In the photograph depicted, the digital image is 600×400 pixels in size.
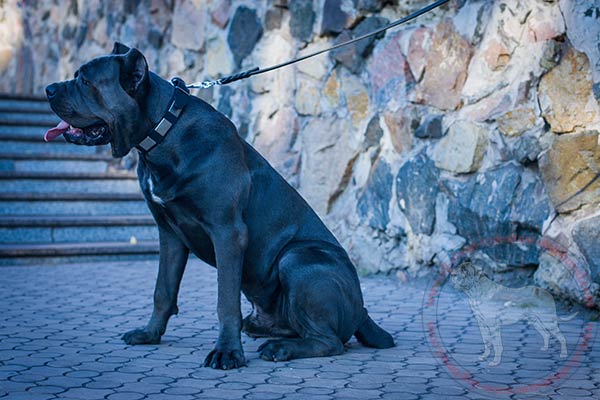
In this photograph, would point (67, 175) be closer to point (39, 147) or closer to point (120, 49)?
point (39, 147)

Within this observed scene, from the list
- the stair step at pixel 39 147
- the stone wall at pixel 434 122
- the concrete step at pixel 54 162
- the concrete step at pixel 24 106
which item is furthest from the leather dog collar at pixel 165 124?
the concrete step at pixel 24 106

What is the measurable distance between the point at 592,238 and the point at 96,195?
15.6 ft

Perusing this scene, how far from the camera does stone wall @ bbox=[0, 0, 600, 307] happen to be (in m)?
4.73

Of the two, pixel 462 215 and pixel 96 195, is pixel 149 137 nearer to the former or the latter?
pixel 462 215

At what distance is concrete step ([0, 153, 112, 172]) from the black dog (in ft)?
16.0

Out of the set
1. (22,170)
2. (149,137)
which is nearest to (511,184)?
(149,137)

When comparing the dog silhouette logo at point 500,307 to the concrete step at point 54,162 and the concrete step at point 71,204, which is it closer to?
the concrete step at point 71,204

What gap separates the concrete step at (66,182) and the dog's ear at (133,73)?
15.4 feet

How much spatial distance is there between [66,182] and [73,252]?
60.0 inches

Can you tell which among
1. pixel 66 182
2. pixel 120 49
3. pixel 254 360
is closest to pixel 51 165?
pixel 66 182

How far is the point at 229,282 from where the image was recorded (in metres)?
3.54

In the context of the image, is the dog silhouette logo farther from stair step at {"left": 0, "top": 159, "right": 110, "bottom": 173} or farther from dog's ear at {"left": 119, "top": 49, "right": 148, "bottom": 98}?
stair step at {"left": 0, "top": 159, "right": 110, "bottom": 173}

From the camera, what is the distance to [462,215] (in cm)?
539

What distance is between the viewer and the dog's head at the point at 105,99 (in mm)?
3492
